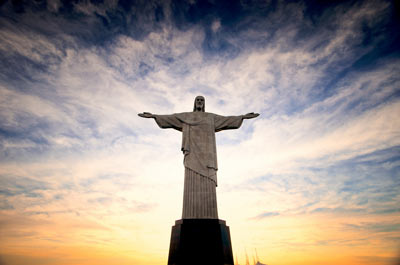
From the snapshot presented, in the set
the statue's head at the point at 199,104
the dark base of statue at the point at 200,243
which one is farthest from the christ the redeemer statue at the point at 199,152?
the dark base of statue at the point at 200,243

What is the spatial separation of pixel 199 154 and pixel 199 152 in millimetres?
90

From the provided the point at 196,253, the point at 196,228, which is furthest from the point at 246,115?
the point at 196,253

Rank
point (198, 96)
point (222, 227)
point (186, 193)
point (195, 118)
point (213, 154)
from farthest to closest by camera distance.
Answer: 1. point (198, 96)
2. point (195, 118)
3. point (213, 154)
4. point (186, 193)
5. point (222, 227)

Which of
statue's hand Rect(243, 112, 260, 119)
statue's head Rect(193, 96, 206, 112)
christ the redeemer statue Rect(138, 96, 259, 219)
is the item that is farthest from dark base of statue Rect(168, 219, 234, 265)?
statue's head Rect(193, 96, 206, 112)

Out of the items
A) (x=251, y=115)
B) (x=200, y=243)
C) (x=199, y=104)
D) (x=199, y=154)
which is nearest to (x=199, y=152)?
(x=199, y=154)

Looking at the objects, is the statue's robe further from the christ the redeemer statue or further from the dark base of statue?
the dark base of statue

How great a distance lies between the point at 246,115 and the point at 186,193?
479cm

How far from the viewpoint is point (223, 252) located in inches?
298

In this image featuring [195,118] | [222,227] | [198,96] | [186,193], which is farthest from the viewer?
[198,96]

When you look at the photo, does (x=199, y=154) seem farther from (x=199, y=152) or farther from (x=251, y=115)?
(x=251, y=115)

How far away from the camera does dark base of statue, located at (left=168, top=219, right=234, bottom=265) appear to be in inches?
294

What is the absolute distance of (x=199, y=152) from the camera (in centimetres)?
970

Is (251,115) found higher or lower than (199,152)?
higher

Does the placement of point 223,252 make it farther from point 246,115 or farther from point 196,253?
point 246,115
